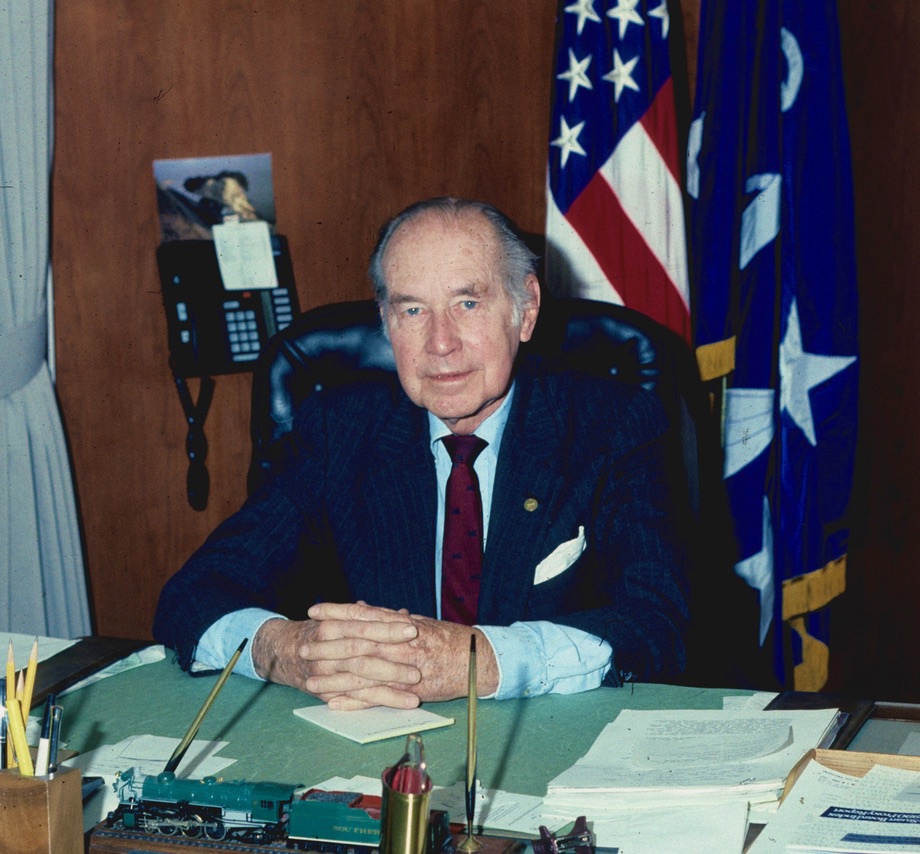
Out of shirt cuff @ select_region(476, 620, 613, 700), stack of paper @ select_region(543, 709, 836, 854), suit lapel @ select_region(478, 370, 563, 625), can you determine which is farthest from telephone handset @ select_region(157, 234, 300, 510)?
stack of paper @ select_region(543, 709, 836, 854)

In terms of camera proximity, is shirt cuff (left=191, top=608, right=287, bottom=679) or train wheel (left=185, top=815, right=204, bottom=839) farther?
shirt cuff (left=191, top=608, right=287, bottom=679)

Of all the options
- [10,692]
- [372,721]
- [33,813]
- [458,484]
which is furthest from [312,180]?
[33,813]

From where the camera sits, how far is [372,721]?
1.47 m

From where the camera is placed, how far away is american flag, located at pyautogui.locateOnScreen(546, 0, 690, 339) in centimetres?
281

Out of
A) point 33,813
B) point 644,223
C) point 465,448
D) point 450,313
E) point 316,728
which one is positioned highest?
point 644,223

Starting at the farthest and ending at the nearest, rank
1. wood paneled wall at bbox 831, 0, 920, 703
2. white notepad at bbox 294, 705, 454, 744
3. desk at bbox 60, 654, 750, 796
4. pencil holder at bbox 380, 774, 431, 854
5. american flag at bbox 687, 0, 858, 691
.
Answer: wood paneled wall at bbox 831, 0, 920, 703 → american flag at bbox 687, 0, 858, 691 → white notepad at bbox 294, 705, 454, 744 → desk at bbox 60, 654, 750, 796 → pencil holder at bbox 380, 774, 431, 854

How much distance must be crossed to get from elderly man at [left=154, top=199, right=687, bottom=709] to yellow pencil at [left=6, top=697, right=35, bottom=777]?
2.23 ft

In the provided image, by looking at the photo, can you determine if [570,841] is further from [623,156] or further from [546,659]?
[623,156]

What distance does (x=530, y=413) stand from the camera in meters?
2.11

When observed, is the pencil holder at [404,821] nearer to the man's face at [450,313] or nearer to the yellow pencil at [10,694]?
the yellow pencil at [10,694]

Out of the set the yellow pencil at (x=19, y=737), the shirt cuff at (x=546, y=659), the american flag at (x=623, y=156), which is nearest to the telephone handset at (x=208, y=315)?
Result: the american flag at (x=623, y=156)

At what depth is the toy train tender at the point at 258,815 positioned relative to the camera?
3.51 feet

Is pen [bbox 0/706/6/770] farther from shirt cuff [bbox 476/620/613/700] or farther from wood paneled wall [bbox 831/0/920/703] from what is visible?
wood paneled wall [bbox 831/0/920/703]

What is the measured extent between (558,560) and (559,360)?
1.41 feet
